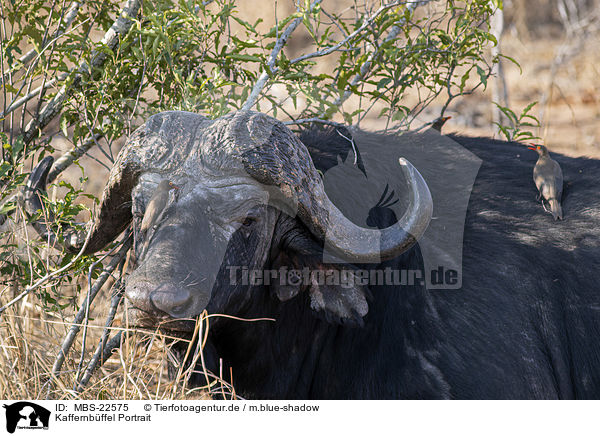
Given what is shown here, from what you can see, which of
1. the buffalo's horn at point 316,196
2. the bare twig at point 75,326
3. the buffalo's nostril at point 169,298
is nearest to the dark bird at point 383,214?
the buffalo's horn at point 316,196

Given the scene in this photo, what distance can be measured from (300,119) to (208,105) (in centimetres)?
51

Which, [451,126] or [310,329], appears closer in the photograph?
[310,329]

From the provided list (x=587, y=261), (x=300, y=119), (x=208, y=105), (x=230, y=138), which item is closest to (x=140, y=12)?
(x=208, y=105)

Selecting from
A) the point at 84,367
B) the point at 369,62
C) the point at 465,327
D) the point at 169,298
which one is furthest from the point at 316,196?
the point at 84,367

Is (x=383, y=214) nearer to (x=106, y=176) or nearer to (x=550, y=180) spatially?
(x=550, y=180)

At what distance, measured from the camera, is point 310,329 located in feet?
10.5

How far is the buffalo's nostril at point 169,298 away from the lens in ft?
7.83

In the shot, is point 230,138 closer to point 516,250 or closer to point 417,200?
point 417,200

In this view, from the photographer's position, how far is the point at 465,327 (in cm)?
307

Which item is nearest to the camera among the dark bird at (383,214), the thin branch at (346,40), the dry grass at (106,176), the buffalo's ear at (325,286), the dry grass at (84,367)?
the buffalo's ear at (325,286)
